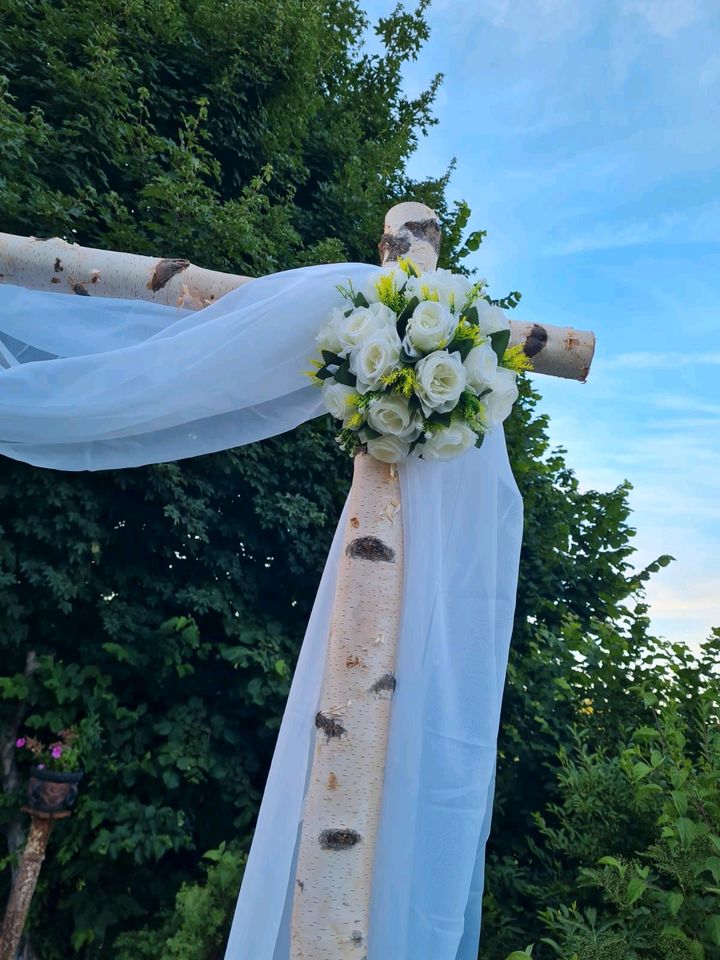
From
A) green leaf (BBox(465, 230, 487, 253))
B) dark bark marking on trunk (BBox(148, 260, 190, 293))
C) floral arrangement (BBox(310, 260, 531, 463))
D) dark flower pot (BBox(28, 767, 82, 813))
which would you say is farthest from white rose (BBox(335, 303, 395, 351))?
green leaf (BBox(465, 230, 487, 253))

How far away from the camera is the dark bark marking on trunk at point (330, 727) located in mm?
1666

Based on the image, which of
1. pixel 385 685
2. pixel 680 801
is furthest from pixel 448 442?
pixel 680 801

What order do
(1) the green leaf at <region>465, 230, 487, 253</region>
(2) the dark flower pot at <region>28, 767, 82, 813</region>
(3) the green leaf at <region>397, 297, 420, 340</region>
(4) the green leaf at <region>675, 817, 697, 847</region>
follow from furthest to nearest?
(1) the green leaf at <region>465, 230, 487, 253</region> < (2) the dark flower pot at <region>28, 767, 82, 813</region> < (4) the green leaf at <region>675, 817, 697, 847</region> < (3) the green leaf at <region>397, 297, 420, 340</region>

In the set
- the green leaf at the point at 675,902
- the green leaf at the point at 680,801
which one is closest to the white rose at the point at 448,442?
the green leaf at the point at 680,801

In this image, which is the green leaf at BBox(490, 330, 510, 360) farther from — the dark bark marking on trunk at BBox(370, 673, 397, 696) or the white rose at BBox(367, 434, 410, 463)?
the dark bark marking on trunk at BBox(370, 673, 397, 696)

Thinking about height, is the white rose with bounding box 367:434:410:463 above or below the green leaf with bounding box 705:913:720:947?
above

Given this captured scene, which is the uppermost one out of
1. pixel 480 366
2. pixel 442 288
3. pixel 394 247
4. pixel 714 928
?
pixel 394 247

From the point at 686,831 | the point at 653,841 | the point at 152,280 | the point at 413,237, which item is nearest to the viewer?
the point at 686,831

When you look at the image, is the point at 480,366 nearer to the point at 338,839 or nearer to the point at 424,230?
the point at 424,230

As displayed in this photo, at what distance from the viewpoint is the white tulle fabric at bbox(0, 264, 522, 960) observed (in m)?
1.71

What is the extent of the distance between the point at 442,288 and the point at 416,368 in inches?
11.1

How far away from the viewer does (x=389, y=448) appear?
6.11ft

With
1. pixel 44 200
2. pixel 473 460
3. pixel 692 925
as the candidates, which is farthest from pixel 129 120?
A: pixel 692 925

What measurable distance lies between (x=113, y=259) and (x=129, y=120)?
298 cm
